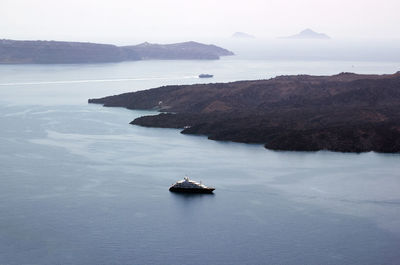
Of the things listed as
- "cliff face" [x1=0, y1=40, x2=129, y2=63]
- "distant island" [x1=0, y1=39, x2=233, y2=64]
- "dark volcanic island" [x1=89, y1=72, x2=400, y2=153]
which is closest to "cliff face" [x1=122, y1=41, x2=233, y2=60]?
"distant island" [x1=0, y1=39, x2=233, y2=64]

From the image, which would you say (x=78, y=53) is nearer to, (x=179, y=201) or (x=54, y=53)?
(x=54, y=53)

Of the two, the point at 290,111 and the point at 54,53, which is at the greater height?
the point at 54,53

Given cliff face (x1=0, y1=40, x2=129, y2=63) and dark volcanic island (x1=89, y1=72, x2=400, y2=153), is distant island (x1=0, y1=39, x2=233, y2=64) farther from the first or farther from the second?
dark volcanic island (x1=89, y1=72, x2=400, y2=153)

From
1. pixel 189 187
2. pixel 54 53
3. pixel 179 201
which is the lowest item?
pixel 179 201

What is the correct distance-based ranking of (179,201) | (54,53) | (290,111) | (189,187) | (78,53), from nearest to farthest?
(179,201)
(189,187)
(290,111)
(54,53)
(78,53)

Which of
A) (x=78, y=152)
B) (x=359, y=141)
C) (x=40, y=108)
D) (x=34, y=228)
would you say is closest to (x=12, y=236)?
(x=34, y=228)

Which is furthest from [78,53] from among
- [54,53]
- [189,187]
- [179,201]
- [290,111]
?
[179,201]
